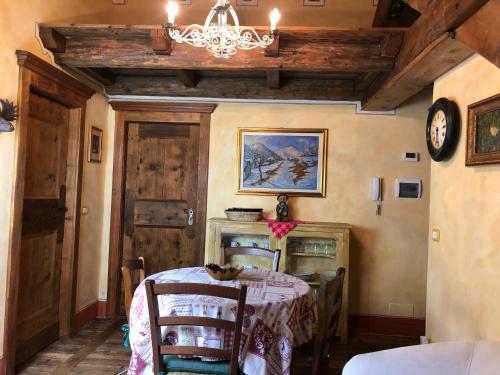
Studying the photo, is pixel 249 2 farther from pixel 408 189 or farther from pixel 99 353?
→ pixel 99 353

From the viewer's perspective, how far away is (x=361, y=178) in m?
3.89

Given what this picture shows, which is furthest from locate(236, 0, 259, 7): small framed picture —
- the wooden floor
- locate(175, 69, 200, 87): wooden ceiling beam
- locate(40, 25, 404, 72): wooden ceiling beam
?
the wooden floor

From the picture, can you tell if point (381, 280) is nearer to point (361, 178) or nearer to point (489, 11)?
point (361, 178)

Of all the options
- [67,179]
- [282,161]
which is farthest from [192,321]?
[282,161]

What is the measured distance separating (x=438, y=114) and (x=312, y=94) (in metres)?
1.40

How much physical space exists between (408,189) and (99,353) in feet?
10.5

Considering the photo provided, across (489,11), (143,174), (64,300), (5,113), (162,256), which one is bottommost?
(64,300)

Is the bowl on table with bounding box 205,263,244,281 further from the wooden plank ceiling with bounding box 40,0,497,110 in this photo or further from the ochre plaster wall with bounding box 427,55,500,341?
the wooden plank ceiling with bounding box 40,0,497,110

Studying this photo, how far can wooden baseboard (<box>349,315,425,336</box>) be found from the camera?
3.81 metres

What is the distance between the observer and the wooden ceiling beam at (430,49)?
1.87 m

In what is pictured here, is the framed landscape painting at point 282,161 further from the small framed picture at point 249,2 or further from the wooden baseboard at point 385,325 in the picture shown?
the wooden baseboard at point 385,325

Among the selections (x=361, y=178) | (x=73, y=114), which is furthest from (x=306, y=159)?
(x=73, y=114)

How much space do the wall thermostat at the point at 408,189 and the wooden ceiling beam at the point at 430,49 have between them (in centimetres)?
100

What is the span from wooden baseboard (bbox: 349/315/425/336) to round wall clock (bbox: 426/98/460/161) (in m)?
1.92
